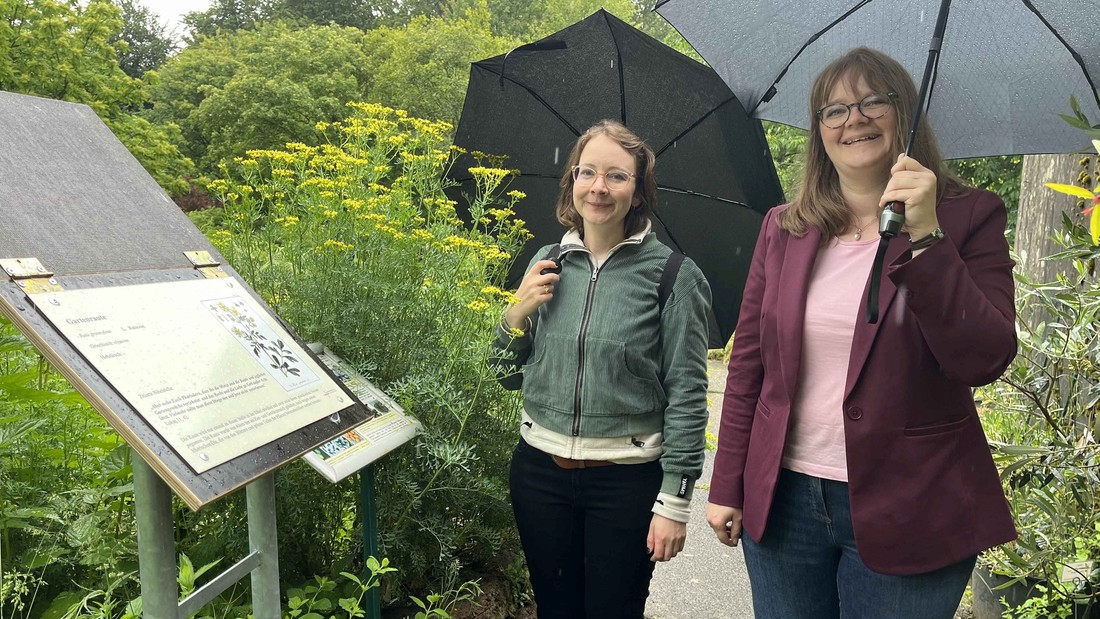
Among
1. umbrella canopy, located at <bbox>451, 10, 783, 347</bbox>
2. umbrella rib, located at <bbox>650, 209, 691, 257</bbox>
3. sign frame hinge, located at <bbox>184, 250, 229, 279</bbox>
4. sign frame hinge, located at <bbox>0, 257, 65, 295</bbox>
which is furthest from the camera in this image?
umbrella rib, located at <bbox>650, 209, 691, 257</bbox>

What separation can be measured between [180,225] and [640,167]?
130 centimetres

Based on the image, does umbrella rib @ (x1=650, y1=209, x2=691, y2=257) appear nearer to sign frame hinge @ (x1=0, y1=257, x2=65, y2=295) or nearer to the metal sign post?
the metal sign post

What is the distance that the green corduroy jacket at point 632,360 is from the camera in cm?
238

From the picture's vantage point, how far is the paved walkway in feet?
14.2

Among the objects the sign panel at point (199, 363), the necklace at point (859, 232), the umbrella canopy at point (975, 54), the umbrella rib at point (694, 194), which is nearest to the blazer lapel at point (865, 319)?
the necklace at point (859, 232)

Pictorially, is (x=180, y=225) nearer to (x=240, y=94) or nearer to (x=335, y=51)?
(x=240, y=94)

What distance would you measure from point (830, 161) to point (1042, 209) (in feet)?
11.0

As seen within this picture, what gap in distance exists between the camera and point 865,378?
5.87 ft

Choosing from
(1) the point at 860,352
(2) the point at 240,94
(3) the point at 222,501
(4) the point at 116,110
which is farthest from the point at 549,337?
(2) the point at 240,94

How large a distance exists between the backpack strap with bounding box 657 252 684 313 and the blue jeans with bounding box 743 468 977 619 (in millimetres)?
660

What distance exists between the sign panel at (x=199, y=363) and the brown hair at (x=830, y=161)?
1232 millimetres

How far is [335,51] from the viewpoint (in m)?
28.8

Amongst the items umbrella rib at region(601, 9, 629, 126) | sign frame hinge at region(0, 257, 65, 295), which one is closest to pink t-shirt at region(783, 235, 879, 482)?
umbrella rib at region(601, 9, 629, 126)

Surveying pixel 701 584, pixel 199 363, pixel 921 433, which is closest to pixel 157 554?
pixel 199 363
